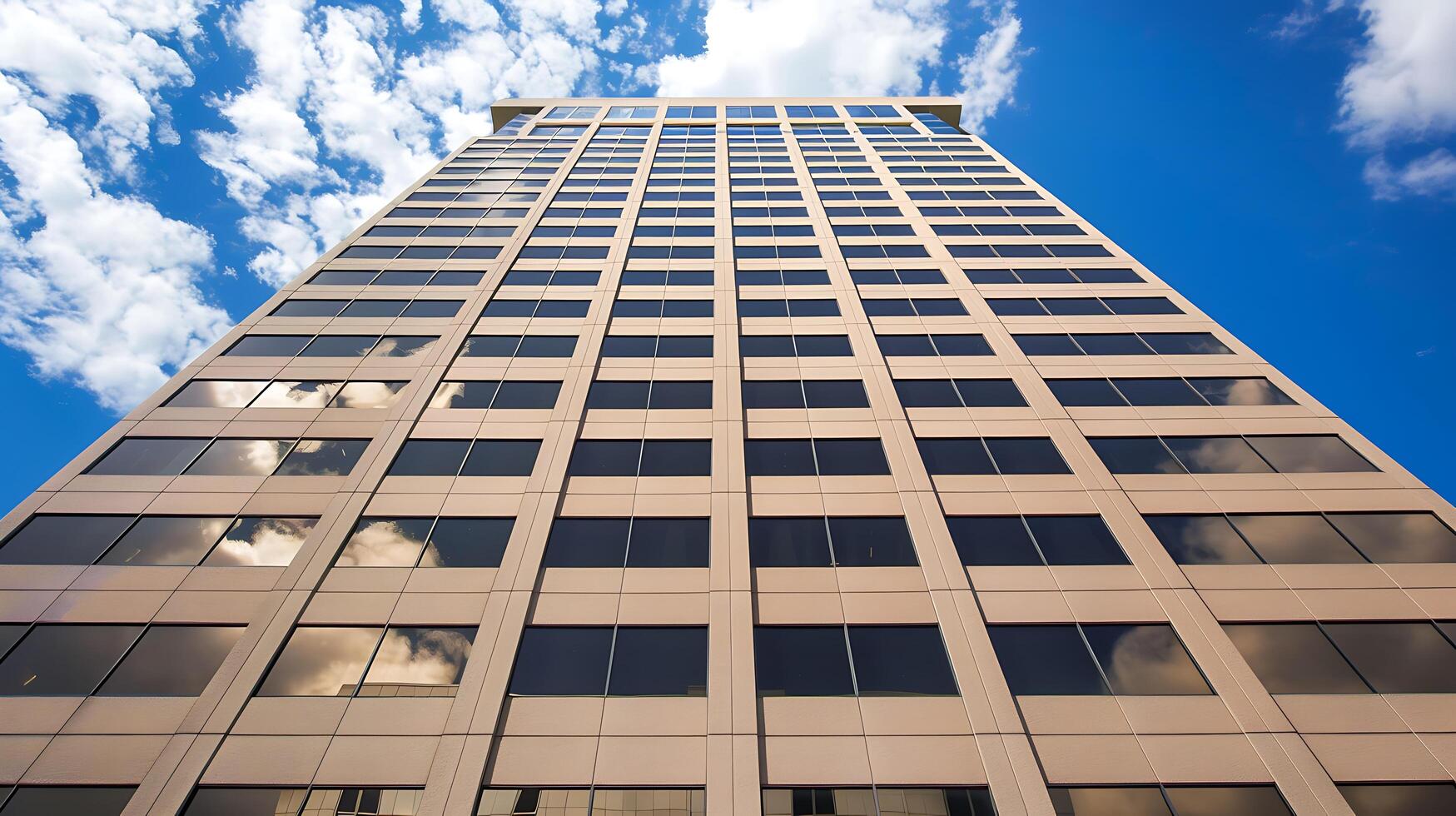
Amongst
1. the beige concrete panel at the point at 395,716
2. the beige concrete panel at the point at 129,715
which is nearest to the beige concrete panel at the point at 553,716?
the beige concrete panel at the point at 395,716

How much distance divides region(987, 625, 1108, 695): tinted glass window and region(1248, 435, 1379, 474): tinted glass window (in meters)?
10.3

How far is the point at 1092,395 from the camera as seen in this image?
868 inches

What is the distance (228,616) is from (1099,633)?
69.2 ft

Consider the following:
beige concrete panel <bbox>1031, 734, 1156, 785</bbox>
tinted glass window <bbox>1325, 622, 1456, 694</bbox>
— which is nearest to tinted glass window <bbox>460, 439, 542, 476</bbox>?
beige concrete panel <bbox>1031, 734, 1156, 785</bbox>

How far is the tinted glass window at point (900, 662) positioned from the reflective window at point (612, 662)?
11.8ft

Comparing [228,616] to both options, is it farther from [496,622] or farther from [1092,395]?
[1092,395]

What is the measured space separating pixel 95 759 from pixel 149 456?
33.1 ft

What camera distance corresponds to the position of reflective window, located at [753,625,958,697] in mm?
13773

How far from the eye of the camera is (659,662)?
14203 mm

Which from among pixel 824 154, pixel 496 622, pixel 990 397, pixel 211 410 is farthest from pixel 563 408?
pixel 824 154

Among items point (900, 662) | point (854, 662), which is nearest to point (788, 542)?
point (854, 662)

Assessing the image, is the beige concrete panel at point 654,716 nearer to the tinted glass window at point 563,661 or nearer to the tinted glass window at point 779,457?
the tinted glass window at point 563,661

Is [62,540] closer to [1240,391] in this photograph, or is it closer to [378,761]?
[378,761]

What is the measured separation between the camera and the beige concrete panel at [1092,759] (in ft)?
40.4
